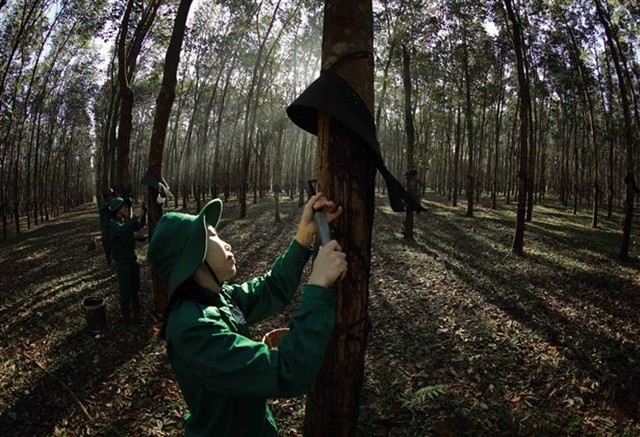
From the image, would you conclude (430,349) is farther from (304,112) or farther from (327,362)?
(304,112)

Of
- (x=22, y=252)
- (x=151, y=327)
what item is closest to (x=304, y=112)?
(x=151, y=327)

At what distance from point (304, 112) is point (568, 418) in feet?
13.7

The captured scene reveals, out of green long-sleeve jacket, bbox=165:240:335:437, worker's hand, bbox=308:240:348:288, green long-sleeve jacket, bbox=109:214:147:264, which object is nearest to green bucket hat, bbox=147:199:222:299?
green long-sleeve jacket, bbox=165:240:335:437

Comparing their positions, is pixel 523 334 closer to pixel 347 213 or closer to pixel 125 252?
pixel 347 213

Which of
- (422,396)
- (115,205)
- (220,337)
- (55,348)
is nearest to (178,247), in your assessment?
(220,337)

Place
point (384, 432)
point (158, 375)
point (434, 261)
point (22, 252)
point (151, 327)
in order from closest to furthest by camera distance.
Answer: point (384, 432), point (158, 375), point (151, 327), point (434, 261), point (22, 252)

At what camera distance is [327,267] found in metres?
1.62

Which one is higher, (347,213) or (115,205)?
(347,213)

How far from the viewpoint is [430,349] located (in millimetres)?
5770

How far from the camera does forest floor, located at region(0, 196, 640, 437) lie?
14.3 ft

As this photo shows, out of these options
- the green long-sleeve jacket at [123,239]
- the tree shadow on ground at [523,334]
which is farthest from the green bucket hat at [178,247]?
the green long-sleeve jacket at [123,239]

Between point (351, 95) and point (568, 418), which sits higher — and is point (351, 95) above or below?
above

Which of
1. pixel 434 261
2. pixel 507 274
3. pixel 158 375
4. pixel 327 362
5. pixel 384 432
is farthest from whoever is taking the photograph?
pixel 434 261

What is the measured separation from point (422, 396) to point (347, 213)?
3.09 m
